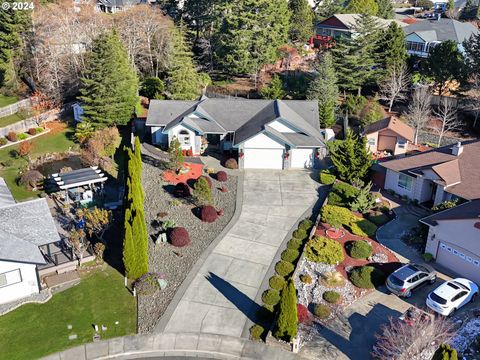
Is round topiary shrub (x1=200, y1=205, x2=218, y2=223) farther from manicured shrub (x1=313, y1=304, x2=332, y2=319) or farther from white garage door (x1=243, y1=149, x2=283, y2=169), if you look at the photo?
manicured shrub (x1=313, y1=304, x2=332, y2=319)

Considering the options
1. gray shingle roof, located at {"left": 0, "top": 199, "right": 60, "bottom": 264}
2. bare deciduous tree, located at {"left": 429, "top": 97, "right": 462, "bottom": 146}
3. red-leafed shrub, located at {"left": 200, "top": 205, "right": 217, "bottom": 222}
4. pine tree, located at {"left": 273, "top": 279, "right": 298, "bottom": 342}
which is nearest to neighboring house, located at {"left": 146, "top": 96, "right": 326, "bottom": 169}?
red-leafed shrub, located at {"left": 200, "top": 205, "right": 217, "bottom": 222}

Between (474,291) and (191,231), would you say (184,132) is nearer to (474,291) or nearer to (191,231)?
(191,231)

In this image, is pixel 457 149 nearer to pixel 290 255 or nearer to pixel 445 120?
pixel 445 120

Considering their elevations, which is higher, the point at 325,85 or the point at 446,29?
the point at 446,29

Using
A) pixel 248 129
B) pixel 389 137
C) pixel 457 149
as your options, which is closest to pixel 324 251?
pixel 457 149

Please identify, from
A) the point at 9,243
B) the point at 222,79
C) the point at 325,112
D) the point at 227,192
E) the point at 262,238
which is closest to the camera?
the point at 9,243

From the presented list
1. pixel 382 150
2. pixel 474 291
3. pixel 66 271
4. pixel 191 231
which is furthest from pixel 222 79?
pixel 474 291

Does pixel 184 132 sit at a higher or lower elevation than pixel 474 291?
higher
